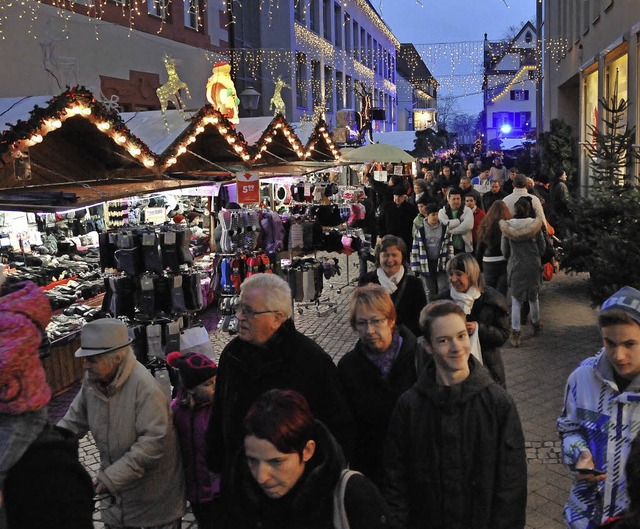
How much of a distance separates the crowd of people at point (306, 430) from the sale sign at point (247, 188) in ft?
18.0

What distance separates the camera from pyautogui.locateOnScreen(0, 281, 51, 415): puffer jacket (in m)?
2.63

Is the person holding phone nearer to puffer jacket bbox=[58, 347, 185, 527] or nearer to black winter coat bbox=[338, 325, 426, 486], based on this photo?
black winter coat bbox=[338, 325, 426, 486]

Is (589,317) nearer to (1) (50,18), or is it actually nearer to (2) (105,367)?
(2) (105,367)

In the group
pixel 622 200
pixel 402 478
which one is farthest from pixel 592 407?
pixel 622 200

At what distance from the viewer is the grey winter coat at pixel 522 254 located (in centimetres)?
866

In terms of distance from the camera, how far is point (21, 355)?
2709 mm

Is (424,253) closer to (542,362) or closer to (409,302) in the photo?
(542,362)

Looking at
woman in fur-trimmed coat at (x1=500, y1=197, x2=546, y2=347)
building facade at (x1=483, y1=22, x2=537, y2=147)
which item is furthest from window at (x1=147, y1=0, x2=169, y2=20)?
building facade at (x1=483, y1=22, x2=537, y2=147)

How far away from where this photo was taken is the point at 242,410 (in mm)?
3502

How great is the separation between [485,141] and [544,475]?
67720mm

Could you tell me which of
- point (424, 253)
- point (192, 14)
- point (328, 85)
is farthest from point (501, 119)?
point (424, 253)

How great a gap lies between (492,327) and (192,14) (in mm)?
15537

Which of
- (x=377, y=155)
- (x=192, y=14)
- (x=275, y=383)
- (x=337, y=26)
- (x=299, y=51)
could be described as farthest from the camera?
(x=337, y=26)

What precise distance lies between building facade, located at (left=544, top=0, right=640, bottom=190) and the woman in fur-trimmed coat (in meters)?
3.17
